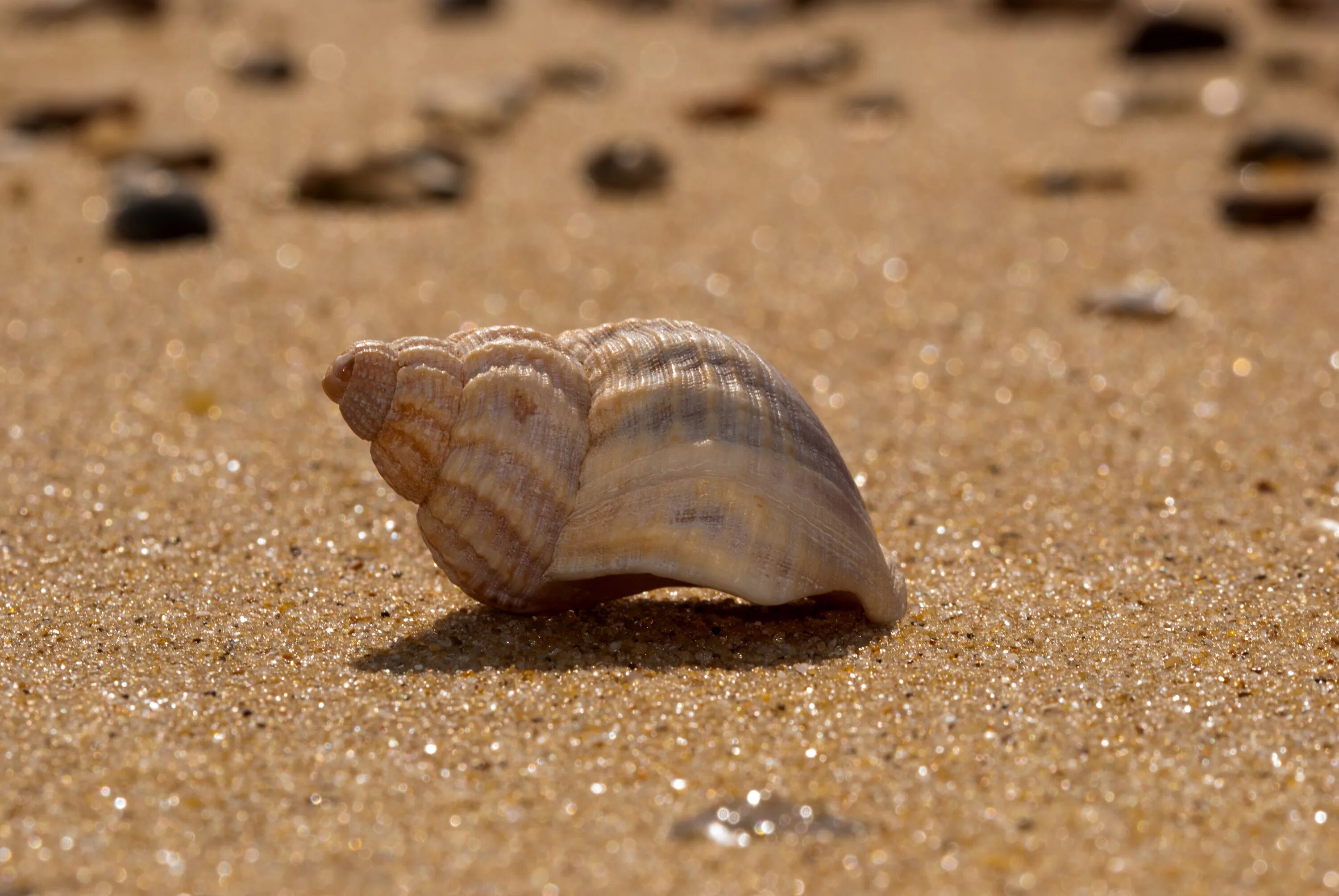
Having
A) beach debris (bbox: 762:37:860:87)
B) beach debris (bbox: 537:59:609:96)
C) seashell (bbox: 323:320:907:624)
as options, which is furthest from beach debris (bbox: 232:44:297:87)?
seashell (bbox: 323:320:907:624)

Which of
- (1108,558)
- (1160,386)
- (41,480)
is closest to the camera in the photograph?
(1108,558)

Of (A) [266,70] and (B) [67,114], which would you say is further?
(A) [266,70]

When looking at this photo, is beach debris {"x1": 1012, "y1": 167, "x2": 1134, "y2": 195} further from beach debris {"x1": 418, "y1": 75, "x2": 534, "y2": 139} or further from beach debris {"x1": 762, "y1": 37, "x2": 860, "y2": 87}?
beach debris {"x1": 418, "y1": 75, "x2": 534, "y2": 139}

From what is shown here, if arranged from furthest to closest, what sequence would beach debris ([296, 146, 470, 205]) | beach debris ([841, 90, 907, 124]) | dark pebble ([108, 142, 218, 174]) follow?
beach debris ([841, 90, 907, 124]) < dark pebble ([108, 142, 218, 174]) < beach debris ([296, 146, 470, 205])

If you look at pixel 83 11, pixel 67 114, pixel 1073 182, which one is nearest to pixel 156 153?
pixel 67 114

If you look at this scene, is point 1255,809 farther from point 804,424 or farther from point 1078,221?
point 1078,221

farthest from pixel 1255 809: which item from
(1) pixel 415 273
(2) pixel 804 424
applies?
(1) pixel 415 273

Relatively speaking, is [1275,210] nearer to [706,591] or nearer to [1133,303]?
[1133,303]
